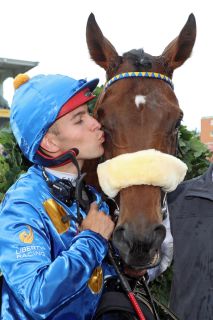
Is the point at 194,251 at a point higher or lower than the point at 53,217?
lower

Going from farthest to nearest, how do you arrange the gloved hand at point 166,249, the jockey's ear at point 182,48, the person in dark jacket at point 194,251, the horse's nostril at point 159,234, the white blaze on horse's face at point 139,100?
the jockey's ear at point 182,48 → the gloved hand at point 166,249 → the white blaze on horse's face at point 139,100 → the person in dark jacket at point 194,251 → the horse's nostril at point 159,234

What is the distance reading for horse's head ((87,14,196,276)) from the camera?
189 centimetres

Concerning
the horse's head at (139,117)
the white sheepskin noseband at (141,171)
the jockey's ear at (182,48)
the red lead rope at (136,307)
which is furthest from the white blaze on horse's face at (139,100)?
the red lead rope at (136,307)

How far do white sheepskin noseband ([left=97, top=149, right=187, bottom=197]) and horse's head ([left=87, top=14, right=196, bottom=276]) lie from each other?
1cm

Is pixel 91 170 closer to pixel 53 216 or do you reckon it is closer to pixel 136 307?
pixel 53 216

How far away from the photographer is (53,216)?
1807 millimetres

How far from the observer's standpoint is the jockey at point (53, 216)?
5.02 feet

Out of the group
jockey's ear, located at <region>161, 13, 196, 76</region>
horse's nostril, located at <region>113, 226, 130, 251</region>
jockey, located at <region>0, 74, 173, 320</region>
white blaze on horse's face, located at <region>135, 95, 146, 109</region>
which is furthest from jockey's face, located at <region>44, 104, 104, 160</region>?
jockey's ear, located at <region>161, 13, 196, 76</region>

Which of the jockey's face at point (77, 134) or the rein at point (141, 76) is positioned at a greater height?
the rein at point (141, 76)

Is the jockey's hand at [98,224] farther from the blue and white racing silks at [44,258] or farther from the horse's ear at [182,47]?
the horse's ear at [182,47]

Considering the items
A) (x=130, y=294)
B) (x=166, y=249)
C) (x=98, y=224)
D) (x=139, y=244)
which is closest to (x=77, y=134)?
(x=98, y=224)

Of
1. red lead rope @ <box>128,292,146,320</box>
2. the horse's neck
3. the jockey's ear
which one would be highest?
the jockey's ear

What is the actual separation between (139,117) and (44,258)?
98 centimetres

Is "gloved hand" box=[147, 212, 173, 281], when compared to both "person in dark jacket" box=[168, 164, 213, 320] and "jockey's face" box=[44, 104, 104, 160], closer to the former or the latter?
"person in dark jacket" box=[168, 164, 213, 320]
